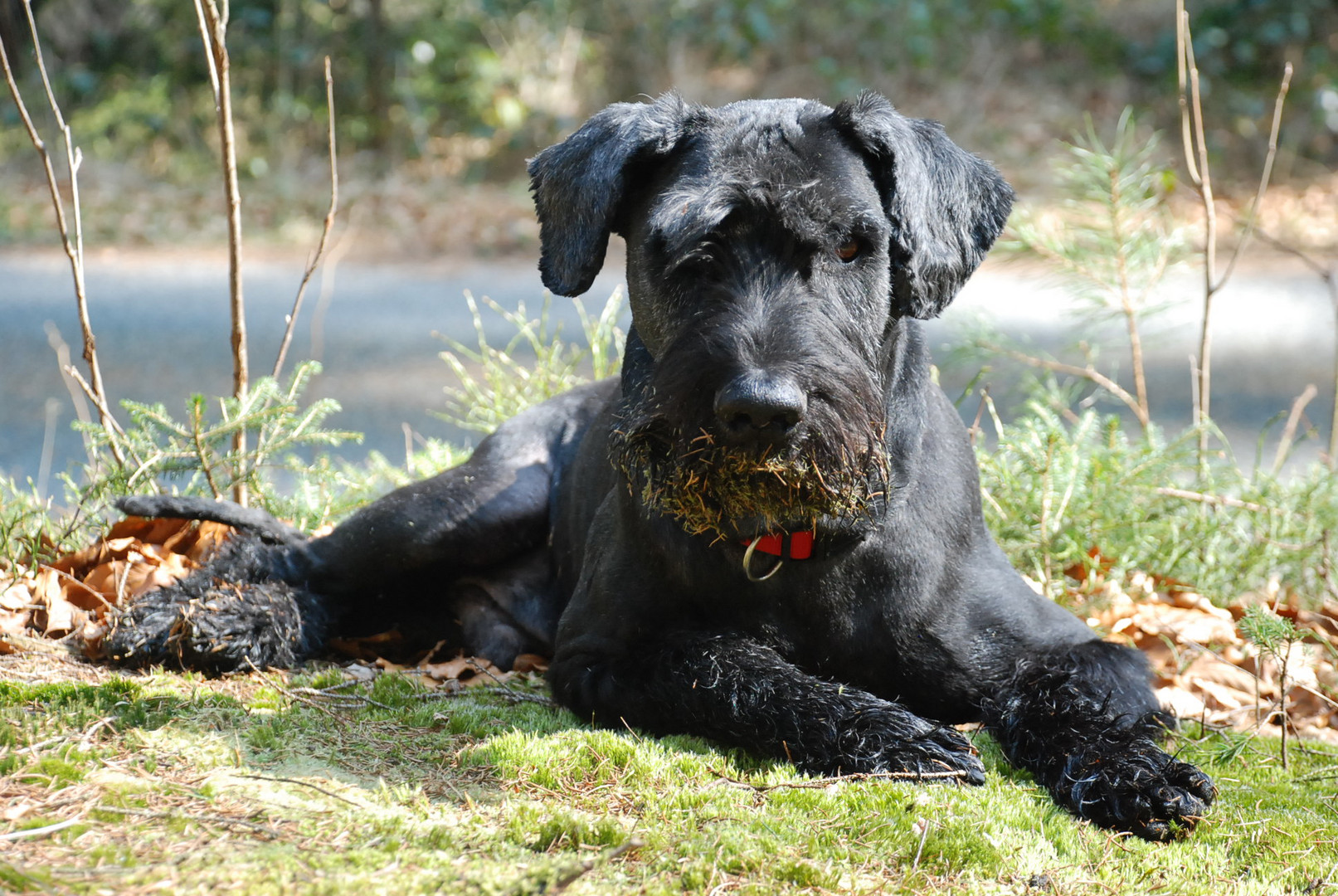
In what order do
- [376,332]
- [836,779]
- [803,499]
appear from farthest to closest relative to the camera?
[376,332] < [803,499] < [836,779]

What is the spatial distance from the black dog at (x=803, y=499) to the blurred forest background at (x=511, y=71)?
11660 millimetres

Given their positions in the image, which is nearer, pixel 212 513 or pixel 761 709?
pixel 761 709

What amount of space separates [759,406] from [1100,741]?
4.34 ft

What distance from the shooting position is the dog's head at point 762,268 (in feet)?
9.93

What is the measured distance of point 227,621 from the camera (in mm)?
4340

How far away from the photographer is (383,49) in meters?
16.8

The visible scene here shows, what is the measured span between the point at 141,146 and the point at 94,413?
8.74 metres

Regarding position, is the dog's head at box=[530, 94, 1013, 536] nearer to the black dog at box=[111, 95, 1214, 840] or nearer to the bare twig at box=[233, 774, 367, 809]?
the black dog at box=[111, 95, 1214, 840]

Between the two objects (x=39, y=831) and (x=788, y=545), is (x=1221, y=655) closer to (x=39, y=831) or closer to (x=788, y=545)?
(x=788, y=545)

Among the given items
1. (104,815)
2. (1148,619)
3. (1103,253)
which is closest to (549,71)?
(1103,253)

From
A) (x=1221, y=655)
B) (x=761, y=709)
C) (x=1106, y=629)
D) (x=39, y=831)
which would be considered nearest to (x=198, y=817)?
(x=39, y=831)

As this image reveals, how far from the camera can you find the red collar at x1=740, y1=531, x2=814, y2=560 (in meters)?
3.50

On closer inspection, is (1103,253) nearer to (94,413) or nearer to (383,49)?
(94,413)

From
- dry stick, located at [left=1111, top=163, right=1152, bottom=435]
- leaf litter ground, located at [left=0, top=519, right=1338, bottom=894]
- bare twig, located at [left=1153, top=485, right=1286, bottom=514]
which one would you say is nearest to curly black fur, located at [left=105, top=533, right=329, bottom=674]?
leaf litter ground, located at [left=0, top=519, right=1338, bottom=894]
